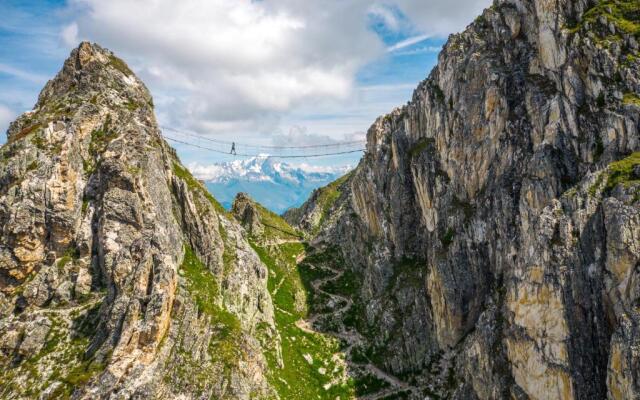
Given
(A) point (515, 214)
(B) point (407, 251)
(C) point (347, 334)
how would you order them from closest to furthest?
(A) point (515, 214) → (C) point (347, 334) → (B) point (407, 251)

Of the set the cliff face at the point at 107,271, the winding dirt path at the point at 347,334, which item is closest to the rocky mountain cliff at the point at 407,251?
the cliff face at the point at 107,271

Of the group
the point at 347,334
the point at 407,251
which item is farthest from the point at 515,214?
the point at 347,334

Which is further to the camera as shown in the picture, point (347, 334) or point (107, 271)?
point (347, 334)

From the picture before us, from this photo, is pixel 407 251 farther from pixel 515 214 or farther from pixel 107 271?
pixel 107 271

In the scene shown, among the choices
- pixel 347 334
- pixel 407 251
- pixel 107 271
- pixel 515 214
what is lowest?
pixel 347 334

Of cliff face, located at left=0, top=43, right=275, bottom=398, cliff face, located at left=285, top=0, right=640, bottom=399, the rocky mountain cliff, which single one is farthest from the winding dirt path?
cliff face, located at left=0, top=43, right=275, bottom=398

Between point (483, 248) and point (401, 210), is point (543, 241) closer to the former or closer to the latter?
point (483, 248)

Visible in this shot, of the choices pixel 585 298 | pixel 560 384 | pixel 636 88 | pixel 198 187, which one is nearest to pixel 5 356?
pixel 198 187
